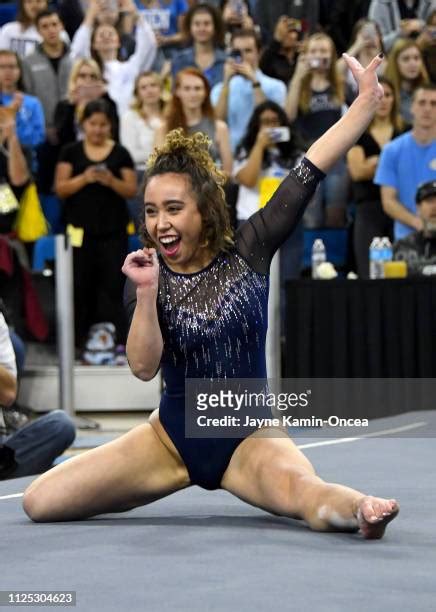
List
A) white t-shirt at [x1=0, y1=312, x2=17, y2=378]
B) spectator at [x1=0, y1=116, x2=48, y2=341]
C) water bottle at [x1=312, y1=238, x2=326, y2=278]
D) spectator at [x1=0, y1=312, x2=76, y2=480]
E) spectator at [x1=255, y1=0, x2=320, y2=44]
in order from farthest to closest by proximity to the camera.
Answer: spectator at [x1=255, y1=0, x2=320, y2=44], spectator at [x1=0, y1=116, x2=48, y2=341], water bottle at [x1=312, y1=238, x2=326, y2=278], spectator at [x1=0, y1=312, x2=76, y2=480], white t-shirt at [x1=0, y1=312, x2=17, y2=378]

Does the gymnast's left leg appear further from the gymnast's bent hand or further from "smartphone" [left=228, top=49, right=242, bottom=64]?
"smartphone" [left=228, top=49, right=242, bottom=64]

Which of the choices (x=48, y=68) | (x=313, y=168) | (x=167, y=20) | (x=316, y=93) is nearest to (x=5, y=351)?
(x=313, y=168)

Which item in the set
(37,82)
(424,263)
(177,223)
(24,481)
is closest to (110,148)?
(37,82)

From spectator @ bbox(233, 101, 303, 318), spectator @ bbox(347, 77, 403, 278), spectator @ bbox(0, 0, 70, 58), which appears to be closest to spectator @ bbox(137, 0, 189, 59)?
spectator @ bbox(0, 0, 70, 58)

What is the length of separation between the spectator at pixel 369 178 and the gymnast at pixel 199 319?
4394 mm

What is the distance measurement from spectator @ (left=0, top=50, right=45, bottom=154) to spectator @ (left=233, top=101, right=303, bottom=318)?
1429mm

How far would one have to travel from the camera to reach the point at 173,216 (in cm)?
370

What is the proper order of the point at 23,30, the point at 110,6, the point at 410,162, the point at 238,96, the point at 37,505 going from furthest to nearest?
the point at 110,6 < the point at 23,30 < the point at 238,96 < the point at 410,162 < the point at 37,505

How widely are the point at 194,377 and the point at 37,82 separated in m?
6.07

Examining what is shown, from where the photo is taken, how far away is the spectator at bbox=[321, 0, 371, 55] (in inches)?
428

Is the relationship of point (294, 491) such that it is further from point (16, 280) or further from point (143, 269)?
point (16, 280)

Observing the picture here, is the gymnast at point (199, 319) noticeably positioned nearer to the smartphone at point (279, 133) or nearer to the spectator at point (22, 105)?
the smartphone at point (279, 133)

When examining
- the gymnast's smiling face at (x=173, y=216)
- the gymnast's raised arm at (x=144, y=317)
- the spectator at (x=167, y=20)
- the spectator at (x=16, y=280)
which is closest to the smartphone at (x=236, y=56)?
the spectator at (x=167, y=20)

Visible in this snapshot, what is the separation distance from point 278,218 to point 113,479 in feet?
2.87
